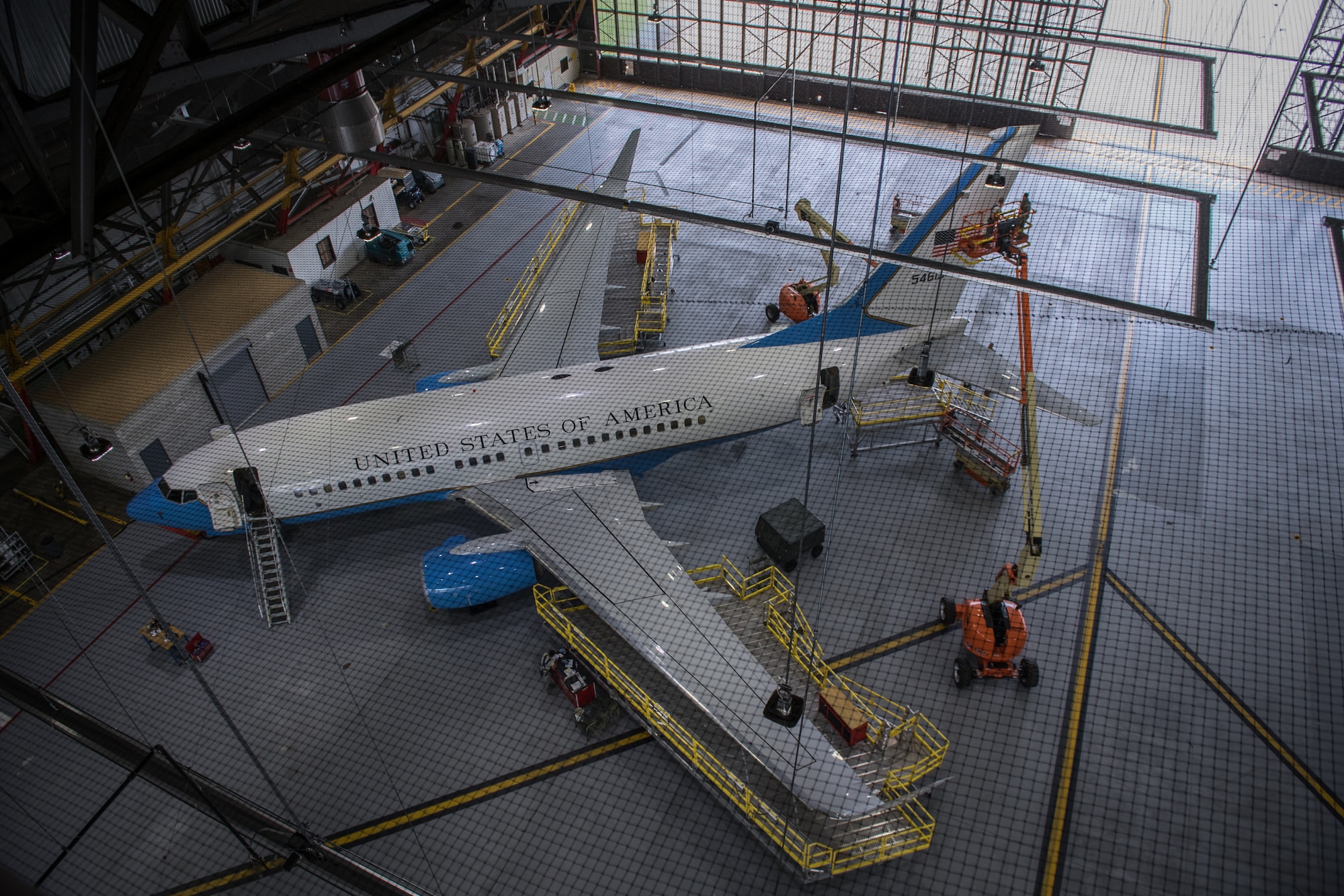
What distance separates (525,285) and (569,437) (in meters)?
6.99

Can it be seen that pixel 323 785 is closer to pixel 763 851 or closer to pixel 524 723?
pixel 524 723

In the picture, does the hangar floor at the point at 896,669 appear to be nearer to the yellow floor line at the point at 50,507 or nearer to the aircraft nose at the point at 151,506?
the yellow floor line at the point at 50,507

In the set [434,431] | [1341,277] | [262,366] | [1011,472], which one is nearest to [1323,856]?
[1011,472]

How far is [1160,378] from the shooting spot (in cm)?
1506

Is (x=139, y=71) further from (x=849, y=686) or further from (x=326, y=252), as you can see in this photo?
(x=326, y=252)

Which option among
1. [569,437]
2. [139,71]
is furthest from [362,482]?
[139,71]

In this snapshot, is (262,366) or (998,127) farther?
(998,127)

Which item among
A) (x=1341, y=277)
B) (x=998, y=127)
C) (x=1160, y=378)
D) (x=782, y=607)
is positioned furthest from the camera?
(x=998, y=127)

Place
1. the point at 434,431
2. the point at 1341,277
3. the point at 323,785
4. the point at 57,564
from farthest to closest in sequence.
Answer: the point at 1341,277, the point at 57,564, the point at 434,431, the point at 323,785

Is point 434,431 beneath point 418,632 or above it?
above

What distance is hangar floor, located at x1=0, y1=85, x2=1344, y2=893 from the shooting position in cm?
927

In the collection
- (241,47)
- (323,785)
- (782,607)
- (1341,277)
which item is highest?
(241,47)

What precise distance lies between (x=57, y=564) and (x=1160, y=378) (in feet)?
63.6

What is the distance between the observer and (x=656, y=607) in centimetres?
1061
